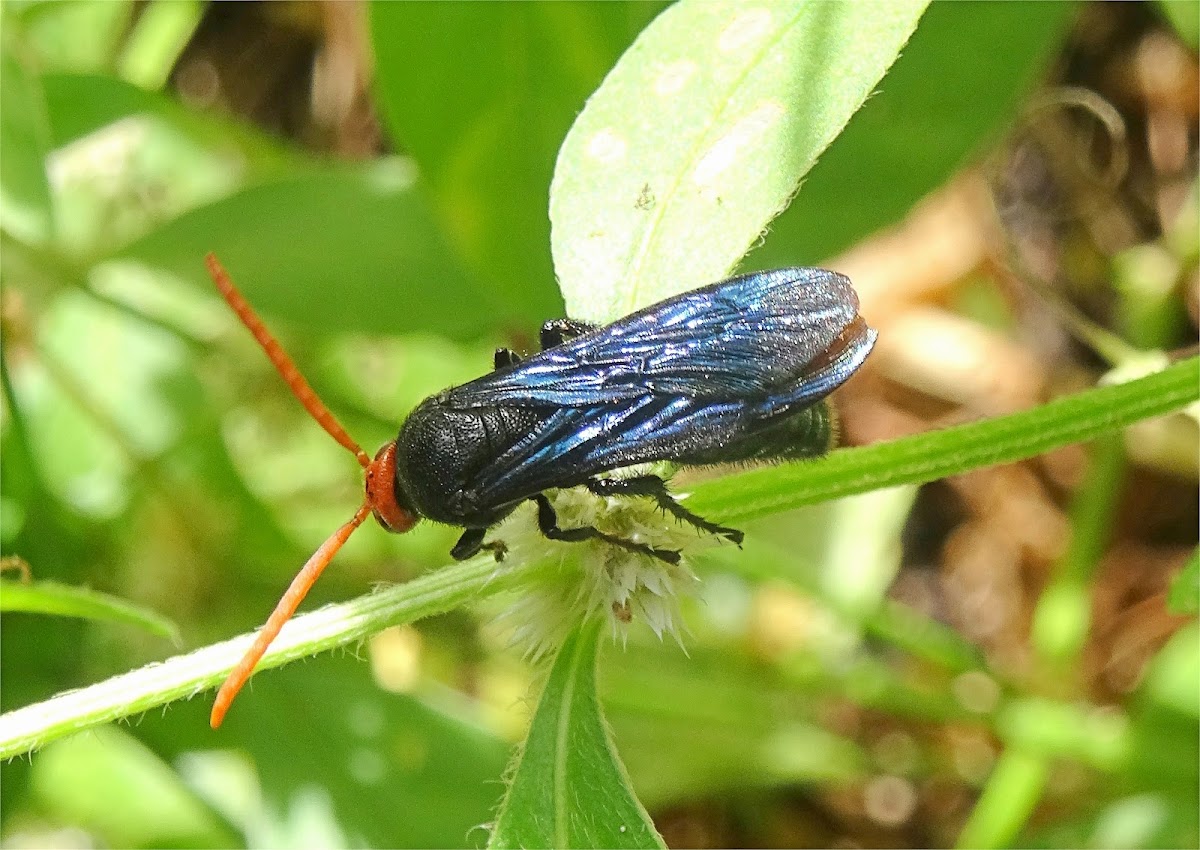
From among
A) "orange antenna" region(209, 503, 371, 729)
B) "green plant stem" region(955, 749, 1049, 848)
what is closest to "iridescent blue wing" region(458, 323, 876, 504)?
"orange antenna" region(209, 503, 371, 729)

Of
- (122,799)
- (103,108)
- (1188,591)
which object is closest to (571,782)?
(1188,591)

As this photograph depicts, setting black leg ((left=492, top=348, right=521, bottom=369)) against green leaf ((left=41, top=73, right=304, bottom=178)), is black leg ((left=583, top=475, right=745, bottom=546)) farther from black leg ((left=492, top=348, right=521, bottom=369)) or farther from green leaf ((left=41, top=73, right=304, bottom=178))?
green leaf ((left=41, top=73, right=304, bottom=178))

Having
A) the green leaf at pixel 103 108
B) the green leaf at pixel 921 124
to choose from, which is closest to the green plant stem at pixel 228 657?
the green leaf at pixel 921 124

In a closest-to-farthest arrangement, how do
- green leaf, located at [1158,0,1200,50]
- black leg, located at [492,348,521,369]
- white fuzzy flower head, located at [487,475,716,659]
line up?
white fuzzy flower head, located at [487,475,716,659], black leg, located at [492,348,521,369], green leaf, located at [1158,0,1200,50]

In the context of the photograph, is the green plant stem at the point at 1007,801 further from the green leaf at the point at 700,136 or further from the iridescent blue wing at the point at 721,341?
the green leaf at the point at 700,136

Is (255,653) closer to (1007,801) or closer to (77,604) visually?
(77,604)

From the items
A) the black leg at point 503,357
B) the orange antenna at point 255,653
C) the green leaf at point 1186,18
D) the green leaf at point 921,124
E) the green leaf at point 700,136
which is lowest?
the orange antenna at point 255,653

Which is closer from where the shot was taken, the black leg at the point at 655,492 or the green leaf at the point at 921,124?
the black leg at the point at 655,492
